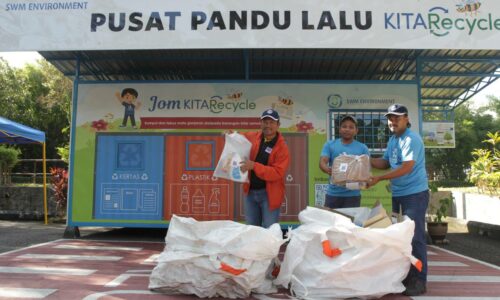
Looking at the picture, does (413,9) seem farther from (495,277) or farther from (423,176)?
(495,277)

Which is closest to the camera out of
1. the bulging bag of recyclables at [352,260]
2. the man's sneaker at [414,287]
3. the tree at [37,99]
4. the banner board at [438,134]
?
the bulging bag of recyclables at [352,260]

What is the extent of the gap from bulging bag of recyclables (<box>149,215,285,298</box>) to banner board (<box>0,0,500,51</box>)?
297 cm

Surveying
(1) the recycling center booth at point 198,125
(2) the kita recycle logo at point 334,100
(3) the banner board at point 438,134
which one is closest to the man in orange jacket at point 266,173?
(1) the recycling center booth at point 198,125

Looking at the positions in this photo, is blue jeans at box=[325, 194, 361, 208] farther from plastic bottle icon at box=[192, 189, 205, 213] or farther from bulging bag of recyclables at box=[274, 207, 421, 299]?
plastic bottle icon at box=[192, 189, 205, 213]

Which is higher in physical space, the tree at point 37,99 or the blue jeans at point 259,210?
the tree at point 37,99

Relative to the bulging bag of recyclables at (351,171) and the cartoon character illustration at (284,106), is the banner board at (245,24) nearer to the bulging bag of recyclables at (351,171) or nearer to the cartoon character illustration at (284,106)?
the cartoon character illustration at (284,106)

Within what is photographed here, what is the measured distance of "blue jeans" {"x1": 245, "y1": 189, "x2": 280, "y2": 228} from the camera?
4398 millimetres

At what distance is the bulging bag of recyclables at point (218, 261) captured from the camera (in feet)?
11.7

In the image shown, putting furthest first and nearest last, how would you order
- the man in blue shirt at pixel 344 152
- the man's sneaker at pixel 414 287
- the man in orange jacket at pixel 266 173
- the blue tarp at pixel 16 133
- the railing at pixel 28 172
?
the railing at pixel 28 172 < the blue tarp at pixel 16 133 < the man in blue shirt at pixel 344 152 < the man in orange jacket at pixel 266 173 < the man's sneaker at pixel 414 287

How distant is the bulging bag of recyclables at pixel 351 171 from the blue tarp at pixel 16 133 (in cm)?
751

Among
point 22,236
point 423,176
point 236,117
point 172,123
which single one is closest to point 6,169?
point 22,236

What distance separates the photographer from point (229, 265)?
353 cm

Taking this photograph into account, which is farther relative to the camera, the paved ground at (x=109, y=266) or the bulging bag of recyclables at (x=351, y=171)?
the bulging bag of recyclables at (x=351, y=171)

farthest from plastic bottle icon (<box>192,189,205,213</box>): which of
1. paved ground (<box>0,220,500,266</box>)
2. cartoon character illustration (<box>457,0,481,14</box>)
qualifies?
cartoon character illustration (<box>457,0,481,14</box>)
